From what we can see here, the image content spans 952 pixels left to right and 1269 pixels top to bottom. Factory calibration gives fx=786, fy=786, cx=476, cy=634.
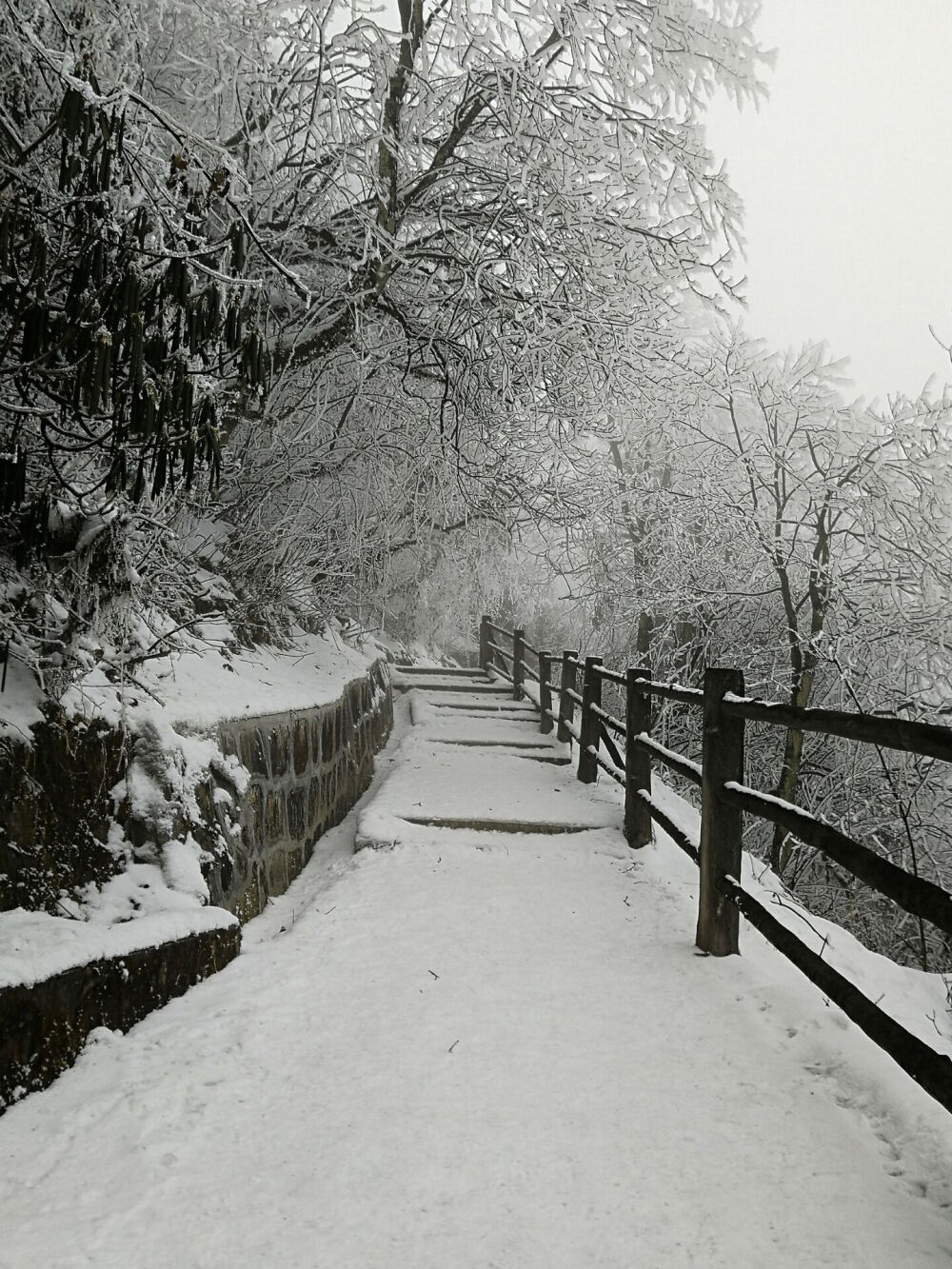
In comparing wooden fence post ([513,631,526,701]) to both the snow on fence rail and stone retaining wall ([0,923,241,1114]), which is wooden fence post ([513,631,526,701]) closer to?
the snow on fence rail

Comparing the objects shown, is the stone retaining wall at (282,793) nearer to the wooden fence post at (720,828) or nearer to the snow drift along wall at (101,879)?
the snow drift along wall at (101,879)

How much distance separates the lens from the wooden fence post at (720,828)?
10.6 feet

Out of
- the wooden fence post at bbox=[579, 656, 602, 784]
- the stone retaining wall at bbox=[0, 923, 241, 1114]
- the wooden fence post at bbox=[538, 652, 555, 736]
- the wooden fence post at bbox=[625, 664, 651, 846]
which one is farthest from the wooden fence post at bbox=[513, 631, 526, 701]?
the stone retaining wall at bbox=[0, 923, 241, 1114]

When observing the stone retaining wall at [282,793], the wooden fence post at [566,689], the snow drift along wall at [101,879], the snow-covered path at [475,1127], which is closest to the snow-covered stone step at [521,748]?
the wooden fence post at [566,689]

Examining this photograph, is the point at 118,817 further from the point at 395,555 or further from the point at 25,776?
the point at 395,555

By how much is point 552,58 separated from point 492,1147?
521 cm

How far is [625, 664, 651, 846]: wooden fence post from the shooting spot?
486cm

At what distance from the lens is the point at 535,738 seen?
867 centimetres

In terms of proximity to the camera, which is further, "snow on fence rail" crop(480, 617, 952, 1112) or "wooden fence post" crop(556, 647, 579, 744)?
"wooden fence post" crop(556, 647, 579, 744)

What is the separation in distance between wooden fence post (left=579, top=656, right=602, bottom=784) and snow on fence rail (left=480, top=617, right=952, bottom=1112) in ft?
1.75

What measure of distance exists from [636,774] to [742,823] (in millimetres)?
1822

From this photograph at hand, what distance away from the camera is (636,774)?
4.88 meters

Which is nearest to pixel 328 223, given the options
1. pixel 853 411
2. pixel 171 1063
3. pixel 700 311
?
pixel 171 1063

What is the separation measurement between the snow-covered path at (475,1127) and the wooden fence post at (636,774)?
148 centimetres
